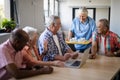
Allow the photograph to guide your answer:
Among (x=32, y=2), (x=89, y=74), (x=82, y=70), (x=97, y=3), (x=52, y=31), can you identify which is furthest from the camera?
(x=97, y=3)

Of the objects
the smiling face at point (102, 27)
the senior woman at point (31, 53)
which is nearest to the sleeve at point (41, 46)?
the senior woman at point (31, 53)

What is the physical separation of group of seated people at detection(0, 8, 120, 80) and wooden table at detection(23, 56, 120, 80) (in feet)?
0.33

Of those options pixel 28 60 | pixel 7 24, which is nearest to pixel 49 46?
pixel 28 60

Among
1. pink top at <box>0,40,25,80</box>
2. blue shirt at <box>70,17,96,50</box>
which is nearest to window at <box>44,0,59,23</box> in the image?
blue shirt at <box>70,17,96,50</box>

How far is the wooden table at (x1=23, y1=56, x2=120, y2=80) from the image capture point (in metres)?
2.04

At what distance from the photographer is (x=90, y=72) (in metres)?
2.23

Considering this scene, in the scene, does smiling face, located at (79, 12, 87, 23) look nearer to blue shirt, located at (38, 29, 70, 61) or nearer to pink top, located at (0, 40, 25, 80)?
blue shirt, located at (38, 29, 70, 61)

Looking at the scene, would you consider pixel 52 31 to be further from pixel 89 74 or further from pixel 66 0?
pixel 66 0

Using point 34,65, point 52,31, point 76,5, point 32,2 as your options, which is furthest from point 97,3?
point 34,65

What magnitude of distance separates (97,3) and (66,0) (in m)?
1.24

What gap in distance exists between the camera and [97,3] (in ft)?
26.4

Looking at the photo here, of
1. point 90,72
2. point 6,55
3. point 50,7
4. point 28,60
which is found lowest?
point 90,72

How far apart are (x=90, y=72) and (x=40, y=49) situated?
73cm

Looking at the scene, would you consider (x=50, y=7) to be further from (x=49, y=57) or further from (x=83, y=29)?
(x=49, y=57)
